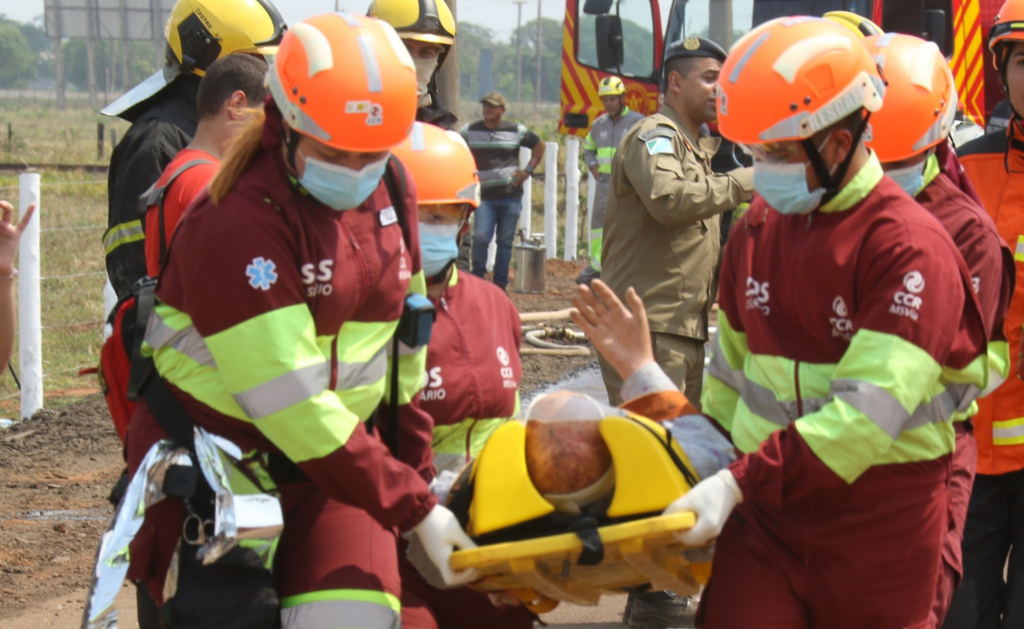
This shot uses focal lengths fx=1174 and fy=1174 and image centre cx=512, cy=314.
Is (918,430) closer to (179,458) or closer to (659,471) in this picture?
(659,471)

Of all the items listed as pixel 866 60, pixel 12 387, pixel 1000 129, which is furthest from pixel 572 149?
pixel 866 60

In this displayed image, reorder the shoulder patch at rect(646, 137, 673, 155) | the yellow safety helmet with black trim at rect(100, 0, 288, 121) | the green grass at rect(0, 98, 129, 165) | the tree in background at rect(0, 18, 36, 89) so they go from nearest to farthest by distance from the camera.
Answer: the yellow safety helmet with black trim at rect(100, 0, 288, 121)
the shoulder patch at rect(646, 137, 673, 155)
the green grass at rect(0, 98, 129, 165)
the tree in background at rect(0, 18, 36, 89)

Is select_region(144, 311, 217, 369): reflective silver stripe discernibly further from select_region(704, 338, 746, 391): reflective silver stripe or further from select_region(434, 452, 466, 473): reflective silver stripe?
select_region(704, 338, 746, 391): reflective silver stripe

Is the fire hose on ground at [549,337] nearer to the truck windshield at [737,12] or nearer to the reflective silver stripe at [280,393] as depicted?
the truck windshield at [737,12]

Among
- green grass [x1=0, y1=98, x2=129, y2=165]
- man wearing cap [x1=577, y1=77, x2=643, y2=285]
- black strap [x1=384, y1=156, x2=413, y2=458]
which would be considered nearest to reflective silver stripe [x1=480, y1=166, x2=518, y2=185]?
man wearing cap [x1=577, y1=77, x2=643, y2=285]

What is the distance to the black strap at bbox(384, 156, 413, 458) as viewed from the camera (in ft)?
9.77

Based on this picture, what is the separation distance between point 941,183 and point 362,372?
67.6 inches

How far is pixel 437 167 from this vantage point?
3.49 m

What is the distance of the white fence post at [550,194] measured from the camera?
608 inches

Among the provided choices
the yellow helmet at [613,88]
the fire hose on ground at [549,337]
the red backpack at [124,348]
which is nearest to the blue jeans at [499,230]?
the yellow helmet at [613,88]

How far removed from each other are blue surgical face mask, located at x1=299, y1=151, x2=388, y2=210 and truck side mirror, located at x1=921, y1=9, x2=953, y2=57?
7.87 m

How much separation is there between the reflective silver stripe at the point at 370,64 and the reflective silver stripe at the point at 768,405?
47.1 inches

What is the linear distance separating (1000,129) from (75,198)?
725 inches

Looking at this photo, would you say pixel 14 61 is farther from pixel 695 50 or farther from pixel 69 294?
pixel 695 50
